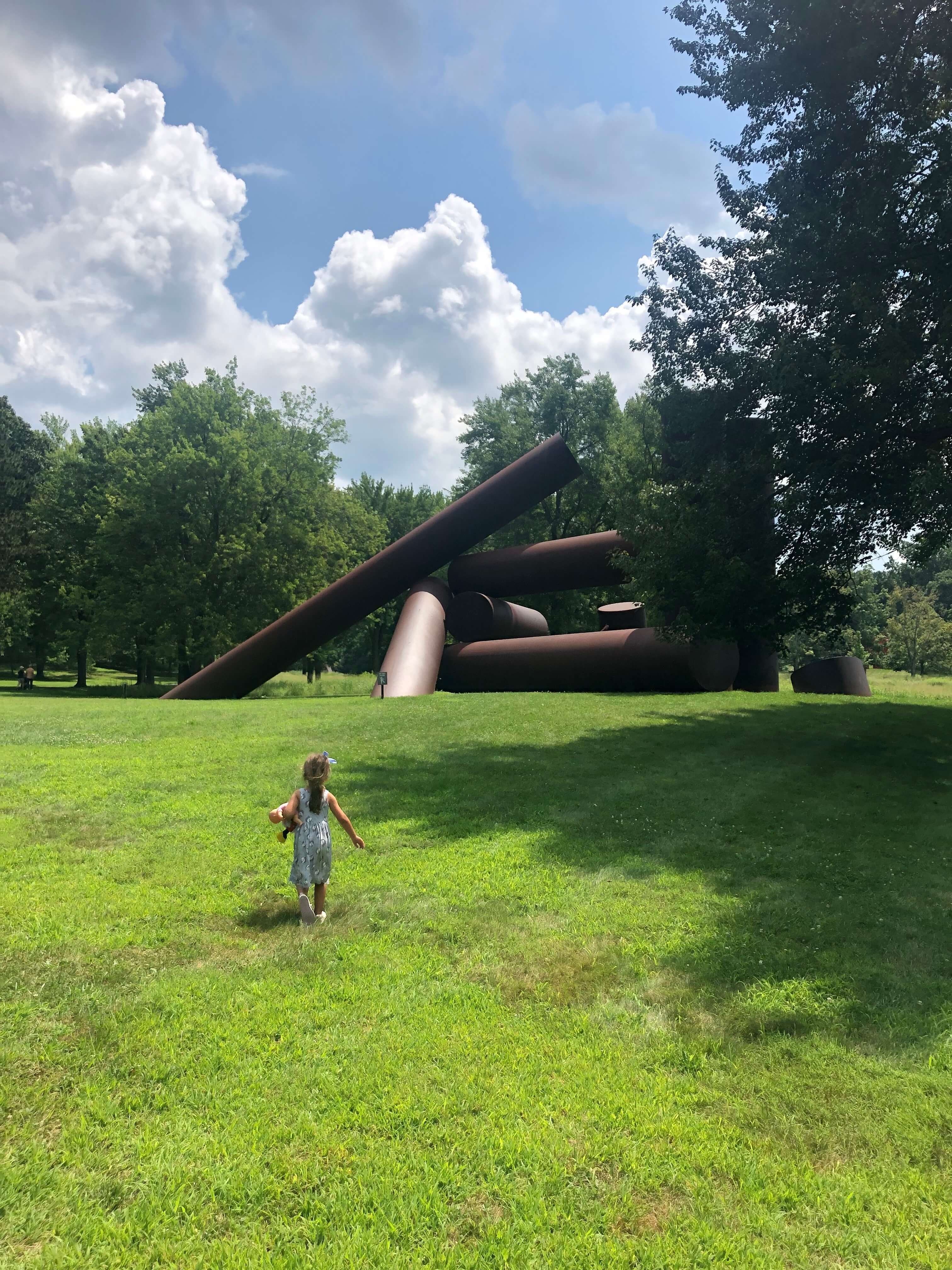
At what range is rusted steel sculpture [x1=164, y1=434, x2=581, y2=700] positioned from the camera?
22750 mm

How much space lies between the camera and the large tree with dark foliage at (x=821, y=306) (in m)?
11.1

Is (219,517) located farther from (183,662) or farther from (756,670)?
(756,670)

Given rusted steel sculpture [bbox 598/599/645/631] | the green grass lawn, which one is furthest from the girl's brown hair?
rusted steel sculpture [bbox 598/599/645/631]

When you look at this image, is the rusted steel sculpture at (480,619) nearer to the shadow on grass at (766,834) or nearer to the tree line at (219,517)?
the tree line at (219,517)

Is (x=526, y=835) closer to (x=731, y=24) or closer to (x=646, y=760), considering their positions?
(x=646, y=760)

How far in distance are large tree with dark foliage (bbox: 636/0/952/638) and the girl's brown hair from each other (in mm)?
9254

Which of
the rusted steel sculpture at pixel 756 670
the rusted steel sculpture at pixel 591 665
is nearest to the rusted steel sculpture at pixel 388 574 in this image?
the rusted steel sculpture at pixel 591 665

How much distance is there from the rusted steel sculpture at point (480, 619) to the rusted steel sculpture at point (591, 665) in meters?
1.00

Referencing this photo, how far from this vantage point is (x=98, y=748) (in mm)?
12336

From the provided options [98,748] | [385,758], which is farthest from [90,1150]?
[98,748]

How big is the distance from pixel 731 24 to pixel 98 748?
16737 mm

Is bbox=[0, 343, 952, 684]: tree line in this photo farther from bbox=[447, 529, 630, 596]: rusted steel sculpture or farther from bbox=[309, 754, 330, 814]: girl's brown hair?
bbox=[309, 754, 330, 814]: girl's brown hair

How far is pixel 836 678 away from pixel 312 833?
1962cm

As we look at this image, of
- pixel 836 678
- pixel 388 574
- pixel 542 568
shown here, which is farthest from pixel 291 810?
pixel 542 568
